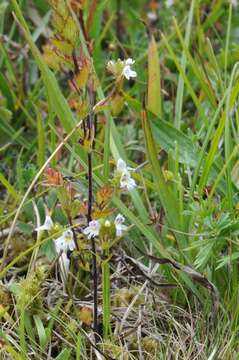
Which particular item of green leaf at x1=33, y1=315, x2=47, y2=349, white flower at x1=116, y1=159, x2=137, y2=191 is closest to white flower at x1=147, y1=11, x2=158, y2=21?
white flower at x1=116, y1=159, x2=137, y2=191

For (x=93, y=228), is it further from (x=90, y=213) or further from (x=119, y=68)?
(x=119, y=68)

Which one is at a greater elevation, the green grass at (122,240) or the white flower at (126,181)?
the white flower at (126,181)

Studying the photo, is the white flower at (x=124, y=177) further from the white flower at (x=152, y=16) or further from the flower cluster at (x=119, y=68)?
the white flower at (x=152, y=16)

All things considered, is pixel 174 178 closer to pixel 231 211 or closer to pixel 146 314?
pixel 231 211

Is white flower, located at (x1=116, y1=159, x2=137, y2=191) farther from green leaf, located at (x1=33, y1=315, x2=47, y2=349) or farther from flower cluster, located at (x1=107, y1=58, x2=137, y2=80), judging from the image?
green leaf, located at (x1=33, y1=315, x2=47, y2=349)

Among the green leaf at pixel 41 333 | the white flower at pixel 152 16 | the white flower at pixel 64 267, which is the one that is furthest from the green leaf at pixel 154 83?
the white flower at pixel 152 16

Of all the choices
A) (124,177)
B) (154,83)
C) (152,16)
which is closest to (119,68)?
(124,177)

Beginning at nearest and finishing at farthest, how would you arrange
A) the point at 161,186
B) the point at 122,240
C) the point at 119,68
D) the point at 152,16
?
the point at 119,68 → the point at 161,186 → the point at 122,240 → the point at 152,16

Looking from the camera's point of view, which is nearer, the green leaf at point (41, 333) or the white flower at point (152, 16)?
the green leaf at point (41, 333)

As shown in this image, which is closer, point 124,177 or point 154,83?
point 124,177

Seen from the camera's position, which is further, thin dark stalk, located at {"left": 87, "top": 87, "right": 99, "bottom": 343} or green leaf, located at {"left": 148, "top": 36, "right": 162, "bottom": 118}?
green leaf, located at {"left": 148, "top": 36, "right": 162, "bottom": 118}

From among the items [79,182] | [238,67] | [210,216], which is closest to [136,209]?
[79,182]
